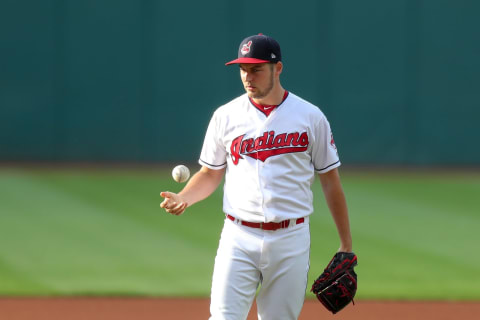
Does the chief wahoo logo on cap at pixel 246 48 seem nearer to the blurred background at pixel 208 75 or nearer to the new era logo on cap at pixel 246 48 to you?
the new era logo on cap at pixel 246 48

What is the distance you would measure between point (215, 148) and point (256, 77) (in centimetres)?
46

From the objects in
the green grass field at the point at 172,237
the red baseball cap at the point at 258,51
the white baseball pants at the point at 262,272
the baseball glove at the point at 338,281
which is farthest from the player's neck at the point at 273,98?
the green grass field at the point at 172,237

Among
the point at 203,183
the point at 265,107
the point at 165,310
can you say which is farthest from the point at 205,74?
the point at 265,107

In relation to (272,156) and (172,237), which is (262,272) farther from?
(172,237)

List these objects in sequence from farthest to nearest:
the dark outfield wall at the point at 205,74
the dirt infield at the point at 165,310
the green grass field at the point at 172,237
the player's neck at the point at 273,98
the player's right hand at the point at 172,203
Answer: the dark outfield wall at the point at 205,74, the green grass field at the point at 172,237, the dirt infield at the point at 165,310, the player's neck at the point at 273,98, the player's right hand at the point at 172,203

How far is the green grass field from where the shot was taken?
812 centimetres

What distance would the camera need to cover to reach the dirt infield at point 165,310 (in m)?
6.95

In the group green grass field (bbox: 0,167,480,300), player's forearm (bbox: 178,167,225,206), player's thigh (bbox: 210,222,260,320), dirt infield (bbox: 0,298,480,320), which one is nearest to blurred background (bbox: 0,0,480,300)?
green grass field (bbox: 0,167,480,300)

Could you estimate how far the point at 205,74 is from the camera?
16.6 metres

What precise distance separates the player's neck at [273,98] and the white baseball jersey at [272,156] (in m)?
0.03

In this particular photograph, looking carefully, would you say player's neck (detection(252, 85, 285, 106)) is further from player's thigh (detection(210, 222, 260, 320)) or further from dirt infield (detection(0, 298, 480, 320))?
dirt infield (detection(0, 298, 480, 320))
